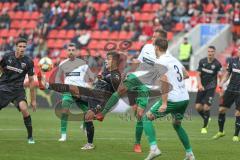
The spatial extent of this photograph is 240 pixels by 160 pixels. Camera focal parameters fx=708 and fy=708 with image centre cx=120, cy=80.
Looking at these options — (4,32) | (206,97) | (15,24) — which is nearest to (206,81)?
(206,97)

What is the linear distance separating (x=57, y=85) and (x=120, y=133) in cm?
491

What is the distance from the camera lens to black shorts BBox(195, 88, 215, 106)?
73.8ft

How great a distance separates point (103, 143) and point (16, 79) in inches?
99.7

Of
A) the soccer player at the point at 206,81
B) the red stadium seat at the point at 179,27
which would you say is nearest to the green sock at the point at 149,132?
the soccer player at the point at 206,81

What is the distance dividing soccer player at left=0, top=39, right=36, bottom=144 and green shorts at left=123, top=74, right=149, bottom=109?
2.22 meters

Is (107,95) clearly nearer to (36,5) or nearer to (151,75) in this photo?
(151,75)

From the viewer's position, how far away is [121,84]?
1614 cm

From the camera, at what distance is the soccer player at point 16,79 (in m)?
16.2

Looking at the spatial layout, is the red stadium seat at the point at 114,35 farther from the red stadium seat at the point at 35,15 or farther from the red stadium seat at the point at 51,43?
the red stadium seat at the point at 35,15

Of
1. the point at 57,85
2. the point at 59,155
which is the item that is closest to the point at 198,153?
the point at 59,155

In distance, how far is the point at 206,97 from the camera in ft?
74.0

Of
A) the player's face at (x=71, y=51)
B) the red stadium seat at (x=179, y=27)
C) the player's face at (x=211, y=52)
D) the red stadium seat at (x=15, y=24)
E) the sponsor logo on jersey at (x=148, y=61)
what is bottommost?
the red stadium seat at (x=15, y=24)

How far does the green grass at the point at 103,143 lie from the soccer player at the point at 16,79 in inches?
30.5

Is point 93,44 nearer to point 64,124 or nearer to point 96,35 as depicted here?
point 96,35
